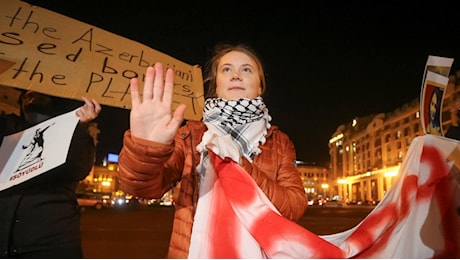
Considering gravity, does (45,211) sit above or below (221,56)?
below

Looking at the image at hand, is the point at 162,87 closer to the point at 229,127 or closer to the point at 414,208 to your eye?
the point at 229,127

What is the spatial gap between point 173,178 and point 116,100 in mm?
1093

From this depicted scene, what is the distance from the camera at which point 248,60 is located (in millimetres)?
1825

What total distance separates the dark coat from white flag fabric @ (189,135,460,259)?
3.61ft

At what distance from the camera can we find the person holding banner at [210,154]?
4.12ft

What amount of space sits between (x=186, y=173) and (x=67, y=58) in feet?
4.52

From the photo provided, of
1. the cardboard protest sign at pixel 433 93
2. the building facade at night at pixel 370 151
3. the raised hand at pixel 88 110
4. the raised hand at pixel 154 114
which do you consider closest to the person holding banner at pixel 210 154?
the raised hand at pixel 154 114

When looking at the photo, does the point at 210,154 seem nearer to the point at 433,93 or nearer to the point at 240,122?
the point at 240,122

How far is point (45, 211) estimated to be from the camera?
2.17 m

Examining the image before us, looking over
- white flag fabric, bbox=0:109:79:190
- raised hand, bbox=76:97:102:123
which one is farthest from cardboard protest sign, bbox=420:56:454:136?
white flag fabric, bbox=0:109:79:190

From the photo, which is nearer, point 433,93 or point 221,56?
point 221,56

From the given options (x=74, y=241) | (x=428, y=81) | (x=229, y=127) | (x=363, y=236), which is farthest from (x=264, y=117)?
(x=74, y=241)

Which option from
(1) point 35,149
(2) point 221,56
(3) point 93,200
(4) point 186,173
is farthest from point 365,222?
(3) point 93,200

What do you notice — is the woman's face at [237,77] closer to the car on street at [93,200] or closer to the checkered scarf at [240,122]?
the checkered scarf at [240,122]
